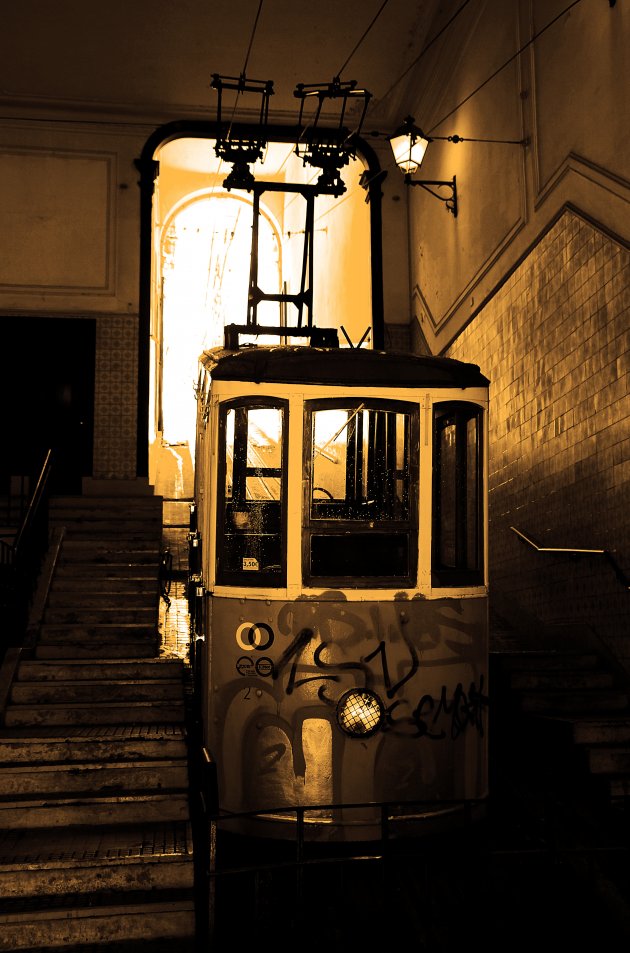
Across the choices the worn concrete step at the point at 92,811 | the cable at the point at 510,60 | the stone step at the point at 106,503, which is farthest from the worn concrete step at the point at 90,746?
the cable at the point at 510,60

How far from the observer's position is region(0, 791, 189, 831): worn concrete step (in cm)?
561

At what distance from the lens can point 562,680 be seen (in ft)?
23.4

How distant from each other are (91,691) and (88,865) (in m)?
2.24

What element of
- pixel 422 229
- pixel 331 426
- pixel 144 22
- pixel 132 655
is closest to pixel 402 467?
pixel 331 426

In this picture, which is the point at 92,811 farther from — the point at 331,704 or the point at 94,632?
the point at 94,632

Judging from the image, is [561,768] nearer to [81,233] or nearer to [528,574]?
[528,574]

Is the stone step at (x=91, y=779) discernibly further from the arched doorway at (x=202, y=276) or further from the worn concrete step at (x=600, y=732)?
the arched doorway at (x=202, y=276)

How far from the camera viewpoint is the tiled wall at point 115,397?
1340cm

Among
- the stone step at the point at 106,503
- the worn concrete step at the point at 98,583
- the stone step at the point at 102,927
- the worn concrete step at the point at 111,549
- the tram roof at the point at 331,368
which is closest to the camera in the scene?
the stone step at the point at 102,927

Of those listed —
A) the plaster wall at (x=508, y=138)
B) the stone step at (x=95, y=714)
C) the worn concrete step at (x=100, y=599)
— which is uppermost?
the plaster wall at (x=508, y=138)

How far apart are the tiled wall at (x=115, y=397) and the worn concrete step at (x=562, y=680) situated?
756 centimetres

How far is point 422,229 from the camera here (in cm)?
1309

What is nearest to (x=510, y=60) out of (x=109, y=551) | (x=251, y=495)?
(x=251, y=495)

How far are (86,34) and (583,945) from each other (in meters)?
11.9
